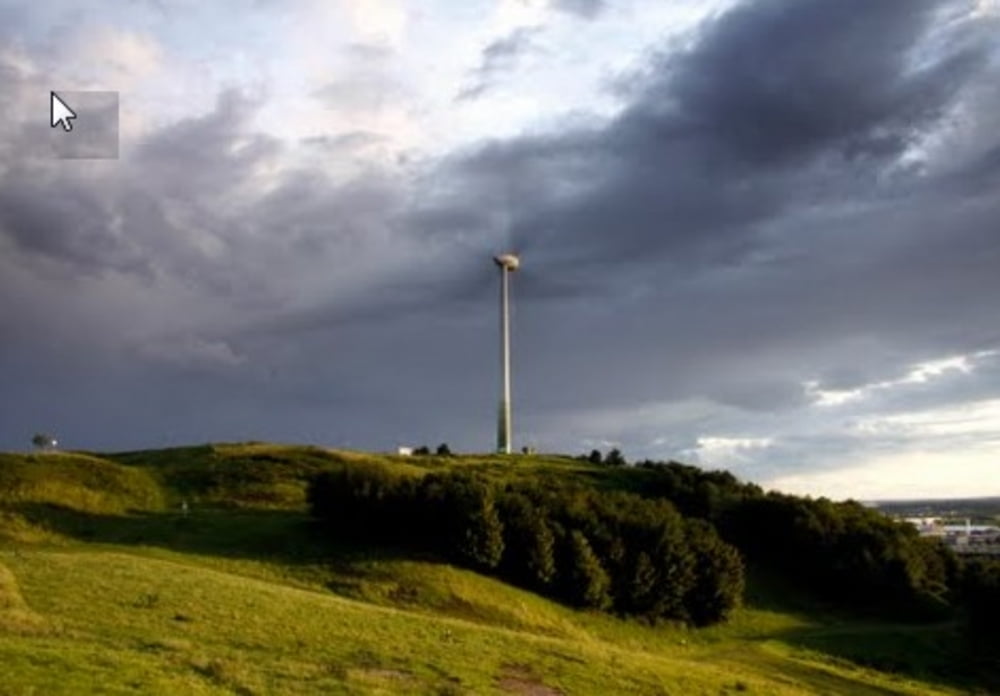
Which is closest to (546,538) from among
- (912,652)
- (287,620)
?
(912,652)

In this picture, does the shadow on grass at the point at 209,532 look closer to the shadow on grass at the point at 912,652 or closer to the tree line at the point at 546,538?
the tree line at the point at 546,538

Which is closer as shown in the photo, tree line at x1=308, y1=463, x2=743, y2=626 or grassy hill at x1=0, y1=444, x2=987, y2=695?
grassy hill at x1=0, y1=444, x2=987, y2=695

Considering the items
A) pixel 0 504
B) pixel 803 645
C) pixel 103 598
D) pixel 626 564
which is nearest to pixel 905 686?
pixel 803 645

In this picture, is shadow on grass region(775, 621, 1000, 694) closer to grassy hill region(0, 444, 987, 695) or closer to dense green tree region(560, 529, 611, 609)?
grassy hill region(0, 444, 987, 695)

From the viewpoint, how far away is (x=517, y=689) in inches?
1359

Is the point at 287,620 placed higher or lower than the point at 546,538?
lower

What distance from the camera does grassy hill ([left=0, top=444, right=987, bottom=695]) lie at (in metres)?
30.2

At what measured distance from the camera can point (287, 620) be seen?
129 ft

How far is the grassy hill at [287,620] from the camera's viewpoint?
A: 98.9 ft

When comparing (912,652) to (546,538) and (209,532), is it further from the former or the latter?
(209,532)

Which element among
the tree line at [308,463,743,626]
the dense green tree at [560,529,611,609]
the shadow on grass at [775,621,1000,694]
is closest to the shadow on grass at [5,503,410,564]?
the tree line at [308,463,743,626]

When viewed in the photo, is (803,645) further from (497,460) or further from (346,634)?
(497,460)

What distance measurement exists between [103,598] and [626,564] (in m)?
40.7

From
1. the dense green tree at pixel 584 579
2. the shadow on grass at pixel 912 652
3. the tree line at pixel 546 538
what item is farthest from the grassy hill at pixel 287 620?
the tree line at pixel 546 538
